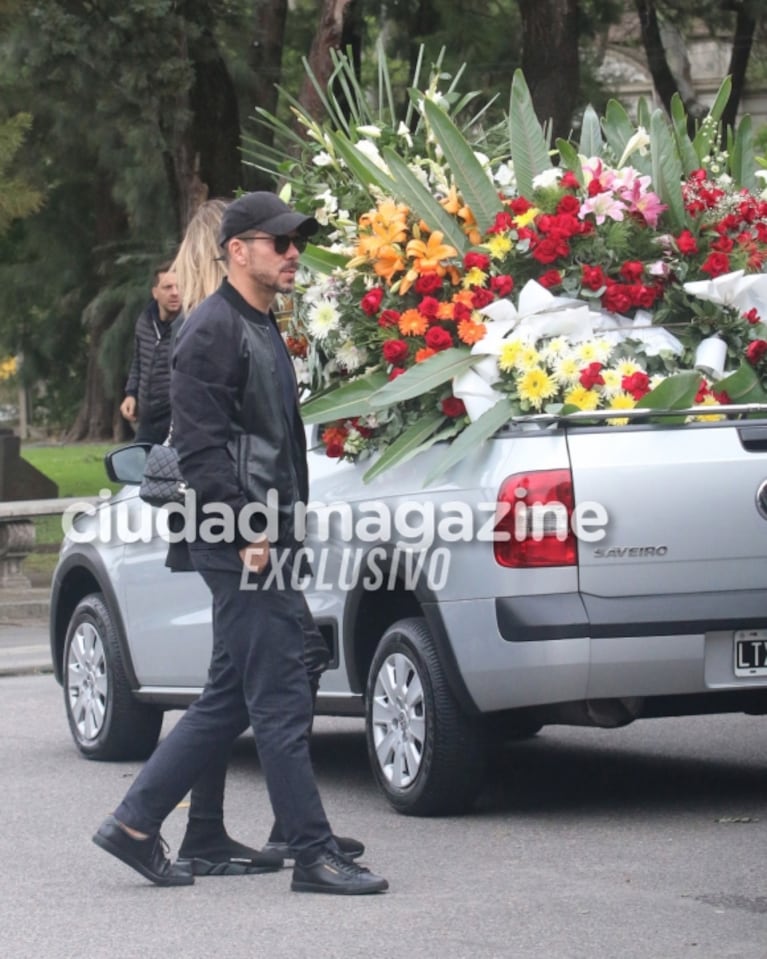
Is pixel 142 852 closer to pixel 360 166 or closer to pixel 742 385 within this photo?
pixel 742 385

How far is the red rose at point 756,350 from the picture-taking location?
747 centimetres

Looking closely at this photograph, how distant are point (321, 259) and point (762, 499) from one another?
190 centimetres

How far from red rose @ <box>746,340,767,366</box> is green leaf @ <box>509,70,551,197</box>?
97cm

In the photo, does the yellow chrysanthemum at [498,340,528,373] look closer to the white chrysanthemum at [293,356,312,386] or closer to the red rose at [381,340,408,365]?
the red rose at [381,340,408,365]

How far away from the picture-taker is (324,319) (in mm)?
7750

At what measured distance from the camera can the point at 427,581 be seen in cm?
723

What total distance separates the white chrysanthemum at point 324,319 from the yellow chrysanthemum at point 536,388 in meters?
A: 0.86

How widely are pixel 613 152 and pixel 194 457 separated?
270 centimetres

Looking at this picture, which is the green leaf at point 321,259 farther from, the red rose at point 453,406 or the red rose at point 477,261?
the red rose at point 453,406

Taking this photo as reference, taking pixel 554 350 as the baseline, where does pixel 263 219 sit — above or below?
above

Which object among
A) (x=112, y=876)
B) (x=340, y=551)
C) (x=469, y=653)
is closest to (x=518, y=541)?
(x=469, y=653)

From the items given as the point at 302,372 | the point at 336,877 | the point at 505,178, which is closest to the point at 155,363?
the point at 302,372

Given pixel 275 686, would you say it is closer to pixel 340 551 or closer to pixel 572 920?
pixel 572 920

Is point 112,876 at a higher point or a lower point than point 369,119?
lower
